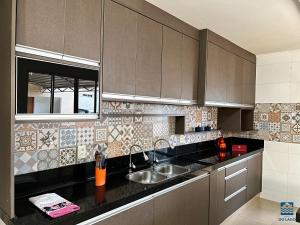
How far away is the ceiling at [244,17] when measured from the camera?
1819 mm

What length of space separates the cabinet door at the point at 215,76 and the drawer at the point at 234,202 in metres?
1.19

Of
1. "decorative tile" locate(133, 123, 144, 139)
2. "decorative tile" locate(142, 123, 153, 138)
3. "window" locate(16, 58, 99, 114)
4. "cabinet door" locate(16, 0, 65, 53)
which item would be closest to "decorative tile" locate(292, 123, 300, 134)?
"decorative tile" locate(142, 123, 153, 138)

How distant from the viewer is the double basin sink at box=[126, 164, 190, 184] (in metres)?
2.04

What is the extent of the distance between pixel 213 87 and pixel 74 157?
167 cm

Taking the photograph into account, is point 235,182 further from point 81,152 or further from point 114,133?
point 81,152

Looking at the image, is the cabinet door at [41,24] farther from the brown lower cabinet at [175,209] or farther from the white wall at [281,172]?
the white wall at [281,172]

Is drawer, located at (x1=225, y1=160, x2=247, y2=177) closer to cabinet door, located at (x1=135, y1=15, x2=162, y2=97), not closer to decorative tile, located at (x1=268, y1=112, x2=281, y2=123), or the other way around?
decorative tile, located at (x1=268, y1=112, x2=281, y2=123)

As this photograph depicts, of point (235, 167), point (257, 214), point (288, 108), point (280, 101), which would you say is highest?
point (280, 101)

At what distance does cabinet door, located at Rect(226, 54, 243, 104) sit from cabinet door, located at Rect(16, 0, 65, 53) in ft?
6.66

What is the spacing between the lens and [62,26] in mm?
1329

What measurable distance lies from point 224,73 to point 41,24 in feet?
7.12

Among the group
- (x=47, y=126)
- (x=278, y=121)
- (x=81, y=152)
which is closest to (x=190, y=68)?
(x=81, y=152)

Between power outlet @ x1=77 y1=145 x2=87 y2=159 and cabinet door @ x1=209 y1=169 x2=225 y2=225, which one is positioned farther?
cabinet door @ x1=209 y1=169 x2=225 y2=225

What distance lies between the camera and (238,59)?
3.08m
